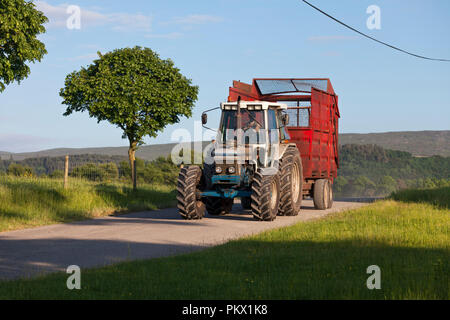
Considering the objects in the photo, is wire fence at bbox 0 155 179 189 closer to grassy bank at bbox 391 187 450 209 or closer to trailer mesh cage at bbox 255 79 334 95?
trailer mesh cage at bbox 255 79 334 95

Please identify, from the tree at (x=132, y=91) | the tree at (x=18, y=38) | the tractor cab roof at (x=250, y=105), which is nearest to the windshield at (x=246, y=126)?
the tractor cab roof at (x=250, y=105)

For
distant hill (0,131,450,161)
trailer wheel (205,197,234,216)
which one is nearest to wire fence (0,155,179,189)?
trailer wheel (205,197,234,216)

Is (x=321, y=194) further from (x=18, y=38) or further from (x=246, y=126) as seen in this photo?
(x=18, y=38)

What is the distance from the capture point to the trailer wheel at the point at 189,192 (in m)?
16.1

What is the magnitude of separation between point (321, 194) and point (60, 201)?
8209 mm

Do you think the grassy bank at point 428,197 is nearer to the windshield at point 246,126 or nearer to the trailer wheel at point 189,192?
the windshield at point 246,126

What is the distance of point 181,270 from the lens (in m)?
8.43

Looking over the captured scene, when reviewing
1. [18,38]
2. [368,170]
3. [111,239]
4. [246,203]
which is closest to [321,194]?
Answer: [246,203]

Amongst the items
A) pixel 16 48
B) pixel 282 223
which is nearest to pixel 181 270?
pixel 282 223

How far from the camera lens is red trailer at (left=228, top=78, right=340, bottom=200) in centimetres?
1934

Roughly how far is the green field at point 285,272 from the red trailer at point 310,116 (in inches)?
260

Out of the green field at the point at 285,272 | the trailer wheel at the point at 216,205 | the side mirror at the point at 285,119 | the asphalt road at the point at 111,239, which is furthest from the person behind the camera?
the trailer wheel at the point at 216,205

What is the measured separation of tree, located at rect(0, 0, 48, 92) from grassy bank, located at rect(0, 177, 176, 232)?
4.36m
